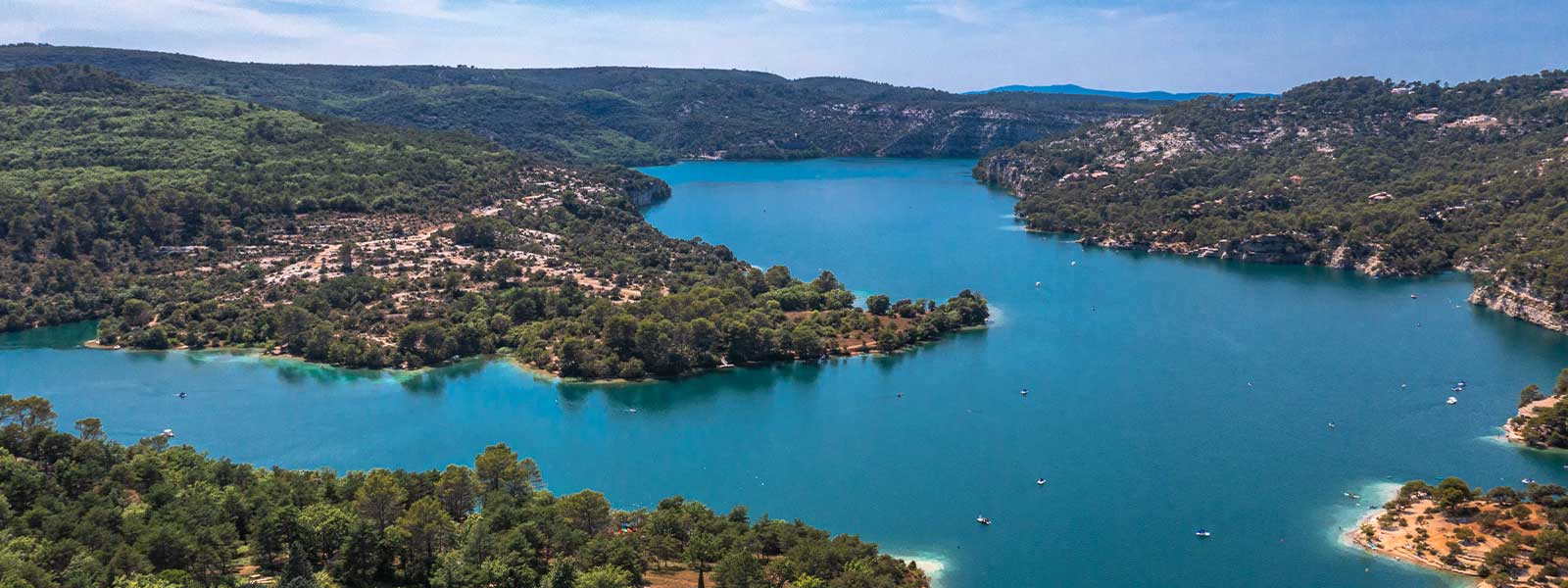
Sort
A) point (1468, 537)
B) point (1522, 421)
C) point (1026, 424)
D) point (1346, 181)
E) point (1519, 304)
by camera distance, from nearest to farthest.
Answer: point (1468, 537), point (1522, 421), point (1026, 424), point (1519, 304), point (1346, 181)

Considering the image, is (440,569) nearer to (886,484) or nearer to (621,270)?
(886,484)

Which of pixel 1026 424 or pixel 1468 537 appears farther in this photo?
pixel 1026 424

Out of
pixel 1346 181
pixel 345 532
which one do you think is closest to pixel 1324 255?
pixel 1346 181

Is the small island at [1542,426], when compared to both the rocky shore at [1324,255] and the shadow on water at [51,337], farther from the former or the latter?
the shadow on water at [51,337]

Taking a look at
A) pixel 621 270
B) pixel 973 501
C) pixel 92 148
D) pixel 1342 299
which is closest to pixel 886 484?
pixel 973 501

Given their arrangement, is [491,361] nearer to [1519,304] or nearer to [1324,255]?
[1519,304]

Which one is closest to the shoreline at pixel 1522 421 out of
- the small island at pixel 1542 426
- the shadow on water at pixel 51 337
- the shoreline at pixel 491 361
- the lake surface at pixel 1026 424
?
the small island at pixel 1542 426

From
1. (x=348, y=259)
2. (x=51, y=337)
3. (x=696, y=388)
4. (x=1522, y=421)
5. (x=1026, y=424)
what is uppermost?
(x=348, y=259)
